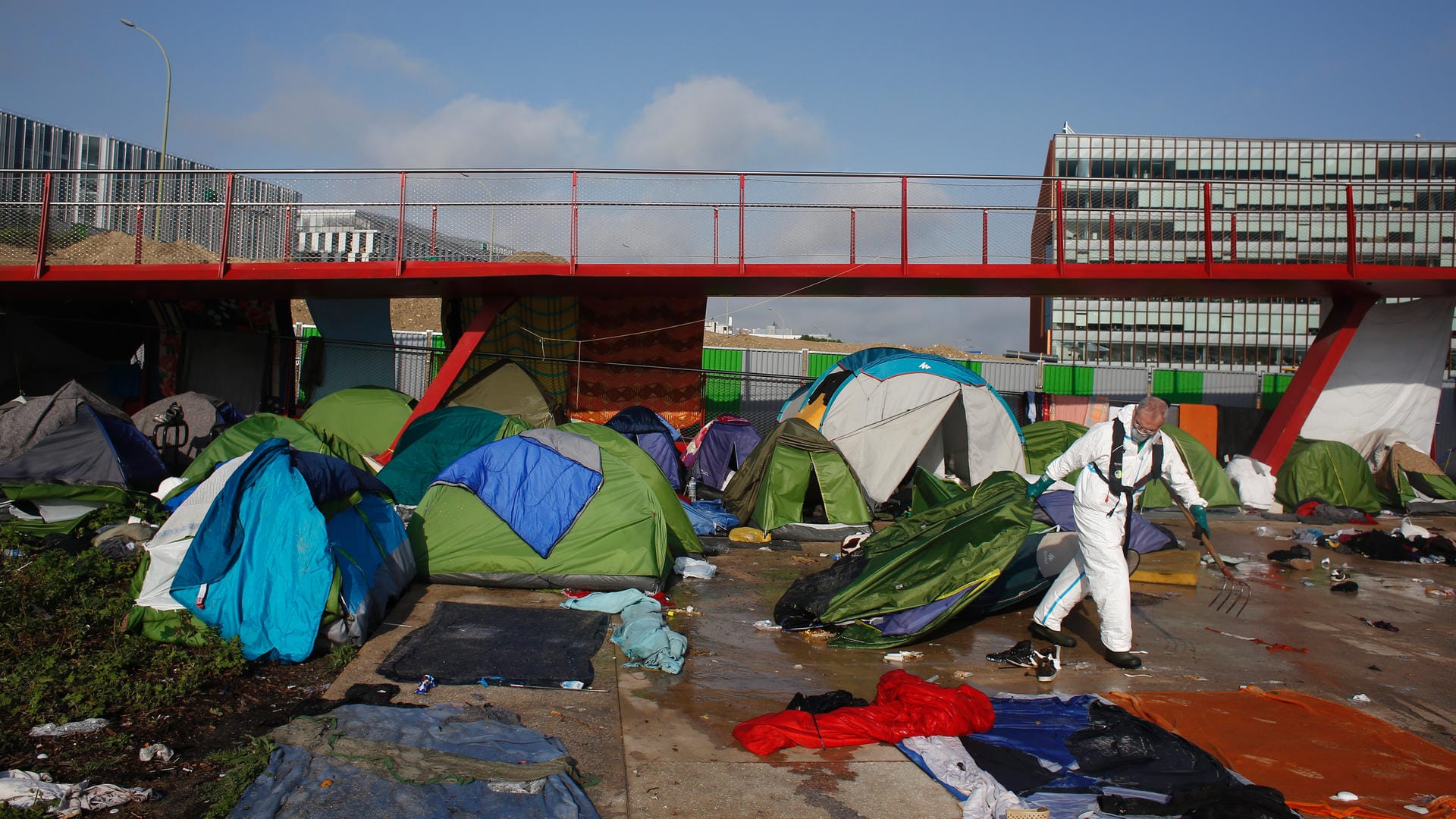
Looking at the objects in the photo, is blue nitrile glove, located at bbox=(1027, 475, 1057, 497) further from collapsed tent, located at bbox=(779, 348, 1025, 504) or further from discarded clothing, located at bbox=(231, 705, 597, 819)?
collapsed tent, located at bbox=(779, 348, 1025, 504)

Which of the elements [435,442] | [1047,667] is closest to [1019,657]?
[1047,667]

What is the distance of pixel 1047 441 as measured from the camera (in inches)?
570

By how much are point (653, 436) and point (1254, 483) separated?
988 centimetres

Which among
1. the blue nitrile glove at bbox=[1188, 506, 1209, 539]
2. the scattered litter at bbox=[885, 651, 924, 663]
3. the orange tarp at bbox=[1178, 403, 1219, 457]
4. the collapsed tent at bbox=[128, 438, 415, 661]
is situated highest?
the orange tarp at bbox=[1178, 403, 1219, 457]

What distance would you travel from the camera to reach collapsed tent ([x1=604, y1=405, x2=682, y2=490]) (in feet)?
44.9

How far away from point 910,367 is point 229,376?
1156cm

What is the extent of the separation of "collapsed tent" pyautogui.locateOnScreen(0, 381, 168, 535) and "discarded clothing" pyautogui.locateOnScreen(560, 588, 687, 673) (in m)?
4.94

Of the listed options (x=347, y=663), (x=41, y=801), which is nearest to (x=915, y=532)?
(x=347, y=663)

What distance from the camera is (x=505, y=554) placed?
7387 millimetres

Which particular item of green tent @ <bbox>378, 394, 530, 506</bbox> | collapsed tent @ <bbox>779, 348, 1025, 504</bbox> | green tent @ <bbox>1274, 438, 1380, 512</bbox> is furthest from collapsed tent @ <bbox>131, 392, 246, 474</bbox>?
green tent @ <bbox>1274, 438, 1380, 512</bbox>

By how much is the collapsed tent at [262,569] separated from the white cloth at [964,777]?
3.65 m

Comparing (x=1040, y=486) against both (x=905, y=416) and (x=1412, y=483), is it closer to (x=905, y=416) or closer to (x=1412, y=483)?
(x=905, y=416)

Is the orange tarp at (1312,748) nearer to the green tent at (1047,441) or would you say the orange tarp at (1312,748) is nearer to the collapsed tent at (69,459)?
the green tent at (1047,441)

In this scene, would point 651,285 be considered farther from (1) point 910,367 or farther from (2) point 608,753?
(2) point 608,753
